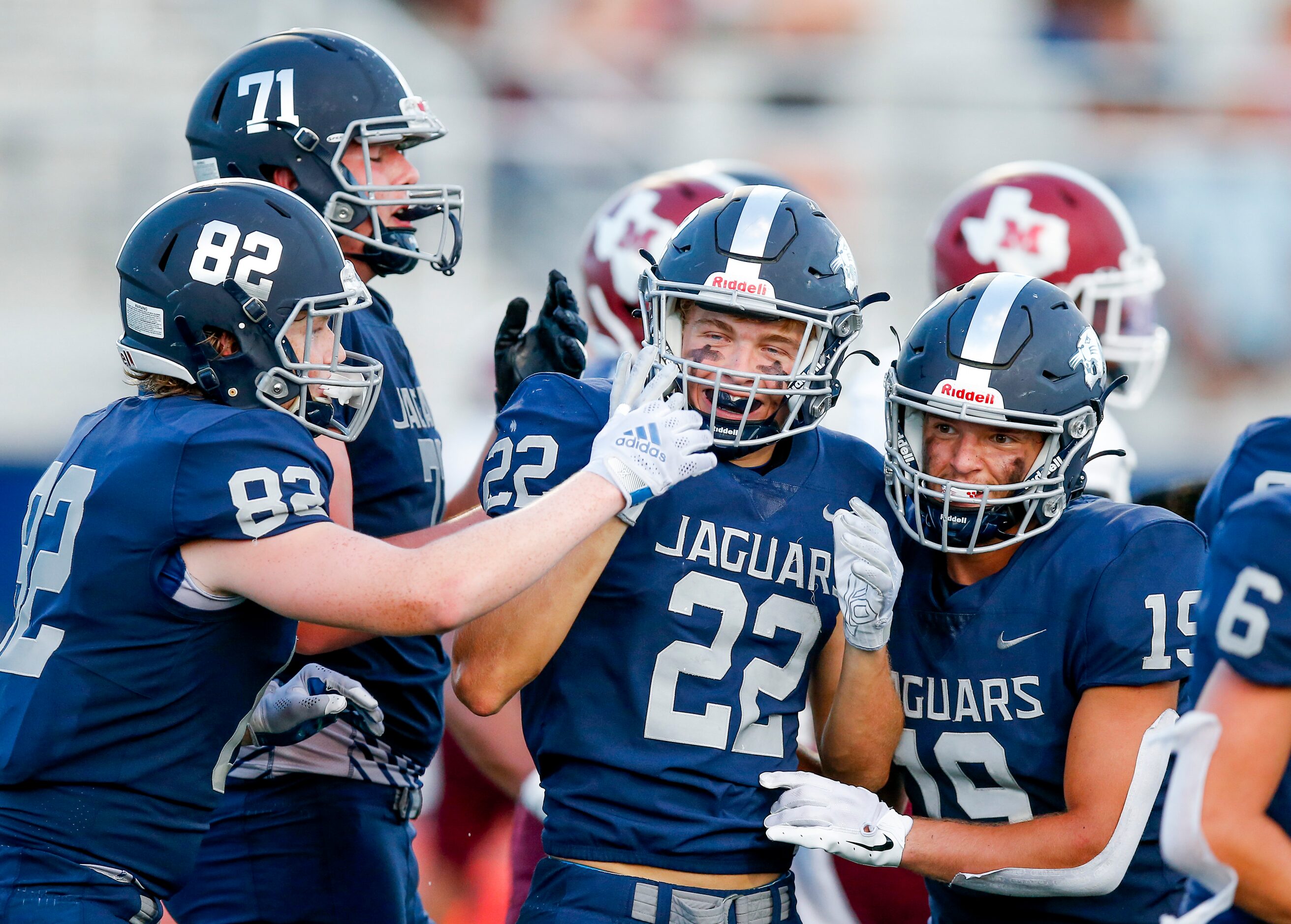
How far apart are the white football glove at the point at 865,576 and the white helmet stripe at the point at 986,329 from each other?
1.06ft

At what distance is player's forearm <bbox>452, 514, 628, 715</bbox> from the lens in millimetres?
2387

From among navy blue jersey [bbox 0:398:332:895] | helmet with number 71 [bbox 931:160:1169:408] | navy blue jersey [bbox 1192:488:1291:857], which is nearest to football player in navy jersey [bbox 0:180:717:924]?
navy blue jersey [bbox 0:398:332:895]

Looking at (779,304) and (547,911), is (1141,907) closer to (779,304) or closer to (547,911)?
(547,911)

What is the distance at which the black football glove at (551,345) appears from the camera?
3.27m

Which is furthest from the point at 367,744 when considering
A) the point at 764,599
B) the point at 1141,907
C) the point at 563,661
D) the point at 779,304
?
the point at 1141,907

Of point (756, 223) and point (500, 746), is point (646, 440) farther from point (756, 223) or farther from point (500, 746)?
point (500, 746)

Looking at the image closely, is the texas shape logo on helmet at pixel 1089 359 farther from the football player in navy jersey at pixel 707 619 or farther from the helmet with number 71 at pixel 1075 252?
the helmet with number 71 at pixel 1075 252

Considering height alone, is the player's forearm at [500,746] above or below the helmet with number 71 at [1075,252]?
below

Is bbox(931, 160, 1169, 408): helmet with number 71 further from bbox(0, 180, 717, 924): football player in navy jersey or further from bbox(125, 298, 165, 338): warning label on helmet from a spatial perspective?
bbox(125, 298, 165, 338): warning label on helmet

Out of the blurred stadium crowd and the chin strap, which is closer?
the chin strap

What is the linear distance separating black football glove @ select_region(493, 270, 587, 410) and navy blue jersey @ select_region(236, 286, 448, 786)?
22 cm

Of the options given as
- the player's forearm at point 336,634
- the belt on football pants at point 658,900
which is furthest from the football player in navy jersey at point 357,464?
the belt on football pants at point 658,900

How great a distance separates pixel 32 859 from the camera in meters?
2.23

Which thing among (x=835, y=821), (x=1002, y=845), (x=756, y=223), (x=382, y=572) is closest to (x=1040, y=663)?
(x=1002, y=845)
